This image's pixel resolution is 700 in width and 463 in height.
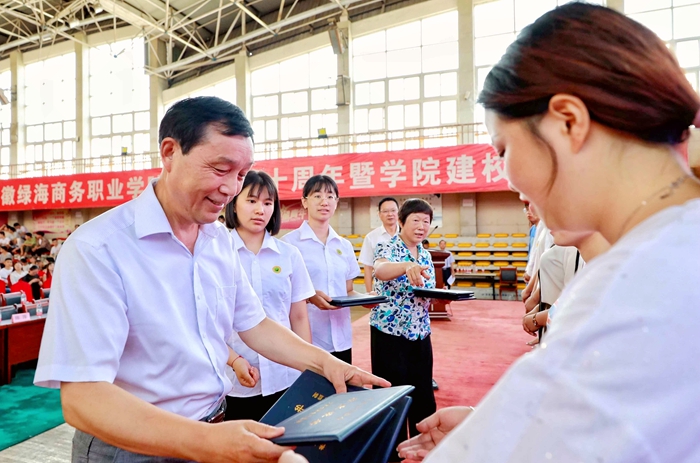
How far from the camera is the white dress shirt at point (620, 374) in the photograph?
1.28 feet

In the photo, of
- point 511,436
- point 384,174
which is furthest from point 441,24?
point 511,436

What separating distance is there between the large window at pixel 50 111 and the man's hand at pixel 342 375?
15.8 meters

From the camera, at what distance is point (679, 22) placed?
905 cm

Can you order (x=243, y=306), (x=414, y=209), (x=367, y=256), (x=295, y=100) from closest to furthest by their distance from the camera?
(x=243, y=306)
(x=414, y=209)
(x=367, y=256)
(x=295, y=100)

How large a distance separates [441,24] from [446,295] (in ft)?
32.5

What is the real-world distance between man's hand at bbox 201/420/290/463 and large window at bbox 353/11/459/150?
10034 mm

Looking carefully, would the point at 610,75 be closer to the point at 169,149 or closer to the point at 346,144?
the point at 169,149

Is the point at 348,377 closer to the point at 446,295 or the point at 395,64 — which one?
the point at 446,295

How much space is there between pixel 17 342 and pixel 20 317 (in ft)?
0.73

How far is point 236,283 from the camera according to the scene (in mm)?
1333

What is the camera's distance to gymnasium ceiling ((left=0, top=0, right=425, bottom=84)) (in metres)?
10.7

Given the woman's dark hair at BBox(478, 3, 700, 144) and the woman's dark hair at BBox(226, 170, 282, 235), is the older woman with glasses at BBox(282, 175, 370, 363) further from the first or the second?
the woman's dark hair at BBox(478, 3, 700, 144)

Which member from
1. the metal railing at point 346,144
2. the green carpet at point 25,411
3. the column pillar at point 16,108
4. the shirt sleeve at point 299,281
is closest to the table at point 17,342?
the green carpet at point 25,411

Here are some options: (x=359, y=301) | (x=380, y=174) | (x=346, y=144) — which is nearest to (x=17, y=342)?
(x=359, y=301)
